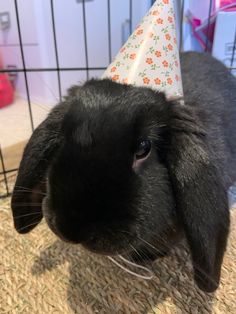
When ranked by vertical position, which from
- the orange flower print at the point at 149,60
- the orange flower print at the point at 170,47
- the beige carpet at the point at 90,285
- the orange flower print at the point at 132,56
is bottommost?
the beige carpet at the point at 90,285

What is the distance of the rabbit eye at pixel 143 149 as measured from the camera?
28.3 inches

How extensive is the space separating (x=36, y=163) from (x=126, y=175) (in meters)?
0.30

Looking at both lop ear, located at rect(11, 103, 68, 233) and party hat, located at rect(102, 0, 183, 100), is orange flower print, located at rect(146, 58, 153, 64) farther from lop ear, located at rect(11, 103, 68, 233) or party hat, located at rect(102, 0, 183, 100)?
lop ear, located at rect(11, 103, 68, 233)

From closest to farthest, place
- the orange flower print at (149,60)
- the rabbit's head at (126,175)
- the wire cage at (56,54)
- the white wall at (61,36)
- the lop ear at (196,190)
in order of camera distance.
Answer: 1. the rabbit's head at (126,175)
2. the lop ear at (196,190)
3. the orange flower print at (149,60)
4. the wire cage at (56,54)
5. the white wall at (61,36)

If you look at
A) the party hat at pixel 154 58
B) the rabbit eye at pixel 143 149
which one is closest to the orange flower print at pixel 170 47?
the party hat at pixel 154 58

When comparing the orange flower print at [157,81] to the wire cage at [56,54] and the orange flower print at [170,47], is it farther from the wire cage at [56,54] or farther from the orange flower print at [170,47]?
the wire cage at [56,54]

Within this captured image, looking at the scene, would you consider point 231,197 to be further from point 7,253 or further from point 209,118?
point 7,253

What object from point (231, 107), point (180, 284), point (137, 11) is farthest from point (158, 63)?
point (137, 11)

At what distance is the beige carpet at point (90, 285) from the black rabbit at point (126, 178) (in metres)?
0.14

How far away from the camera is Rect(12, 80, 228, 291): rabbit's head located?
25.5 inches

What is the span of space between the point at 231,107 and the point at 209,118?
245 millimetres

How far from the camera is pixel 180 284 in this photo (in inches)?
39.8

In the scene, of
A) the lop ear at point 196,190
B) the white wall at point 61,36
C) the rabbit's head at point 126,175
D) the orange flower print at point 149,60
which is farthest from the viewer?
the white wall at point 61,36

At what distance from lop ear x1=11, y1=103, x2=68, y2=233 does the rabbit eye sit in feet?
0.66
